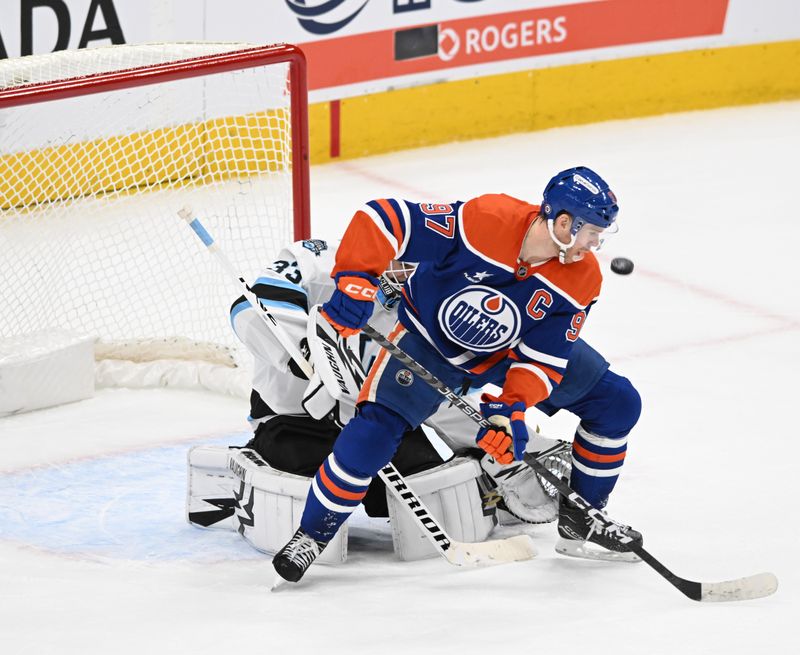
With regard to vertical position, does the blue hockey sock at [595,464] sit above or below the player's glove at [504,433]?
below

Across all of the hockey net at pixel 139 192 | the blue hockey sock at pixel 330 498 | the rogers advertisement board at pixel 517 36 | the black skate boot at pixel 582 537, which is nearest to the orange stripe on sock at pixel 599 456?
the black skate boot at pixel 582 537

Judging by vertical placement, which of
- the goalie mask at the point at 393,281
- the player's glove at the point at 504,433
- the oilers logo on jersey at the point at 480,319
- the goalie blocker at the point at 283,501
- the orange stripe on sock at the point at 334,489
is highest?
the oilers logo on jersey at the point at 480,319

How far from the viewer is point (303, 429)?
3.25 meters

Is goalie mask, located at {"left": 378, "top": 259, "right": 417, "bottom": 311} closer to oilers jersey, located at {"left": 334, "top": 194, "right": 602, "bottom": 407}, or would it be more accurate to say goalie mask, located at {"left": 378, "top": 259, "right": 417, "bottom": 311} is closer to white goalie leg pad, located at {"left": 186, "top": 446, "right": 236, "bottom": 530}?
oilers jersey, located at {"left": 334, "top": 194, "right": 602, "bottom": 407}

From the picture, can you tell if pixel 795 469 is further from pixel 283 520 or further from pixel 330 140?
pixel 330 140

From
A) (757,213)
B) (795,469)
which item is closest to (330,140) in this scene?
(757,213)

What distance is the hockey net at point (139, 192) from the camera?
3910mm

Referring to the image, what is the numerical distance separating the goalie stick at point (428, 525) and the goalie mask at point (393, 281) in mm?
190

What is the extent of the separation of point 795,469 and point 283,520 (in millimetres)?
1423

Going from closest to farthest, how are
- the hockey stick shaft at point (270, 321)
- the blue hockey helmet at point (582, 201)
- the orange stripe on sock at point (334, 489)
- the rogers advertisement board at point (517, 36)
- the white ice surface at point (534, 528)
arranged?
1. the white ice surface at point (534, 528)
2. the blue hockey helmet at point (582, 201)
3. the orange stripe on sock at point (334, 489)
4. the hockey stick shaft at point (270, 321)
5. the rogers advertisement board at point (517, 36)

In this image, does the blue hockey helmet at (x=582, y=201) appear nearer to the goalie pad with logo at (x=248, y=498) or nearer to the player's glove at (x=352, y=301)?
the player's glove at (x=352, y=301)

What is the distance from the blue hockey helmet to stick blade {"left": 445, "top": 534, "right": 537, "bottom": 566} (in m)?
0.74

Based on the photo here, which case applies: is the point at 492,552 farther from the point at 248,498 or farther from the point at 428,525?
the point at 248,498

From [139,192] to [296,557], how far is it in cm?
205
